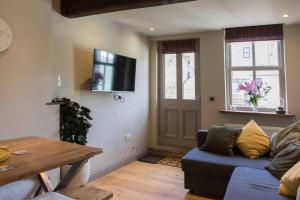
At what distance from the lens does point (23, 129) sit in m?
2.28

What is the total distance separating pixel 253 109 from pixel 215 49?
129cm

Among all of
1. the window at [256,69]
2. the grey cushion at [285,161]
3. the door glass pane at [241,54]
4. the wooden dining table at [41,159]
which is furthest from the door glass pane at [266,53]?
the wooden dining table at [41,159]

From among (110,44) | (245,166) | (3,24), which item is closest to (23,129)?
(3,24)

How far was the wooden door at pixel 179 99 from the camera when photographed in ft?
15.1

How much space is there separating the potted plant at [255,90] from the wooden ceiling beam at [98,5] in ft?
7.85

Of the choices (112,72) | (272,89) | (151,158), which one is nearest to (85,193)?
(112,72)

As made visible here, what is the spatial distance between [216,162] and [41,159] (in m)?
2.11

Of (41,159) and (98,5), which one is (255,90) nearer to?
(98,5)

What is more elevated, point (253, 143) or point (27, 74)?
point (27, 74)

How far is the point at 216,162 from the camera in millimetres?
2752

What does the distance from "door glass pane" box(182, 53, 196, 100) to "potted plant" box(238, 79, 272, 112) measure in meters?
0.95

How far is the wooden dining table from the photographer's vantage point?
1051 millimetres

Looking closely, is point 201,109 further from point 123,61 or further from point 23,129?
point 23,129

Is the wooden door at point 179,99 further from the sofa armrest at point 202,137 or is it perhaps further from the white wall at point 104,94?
the sofa armrest at point 202,137
